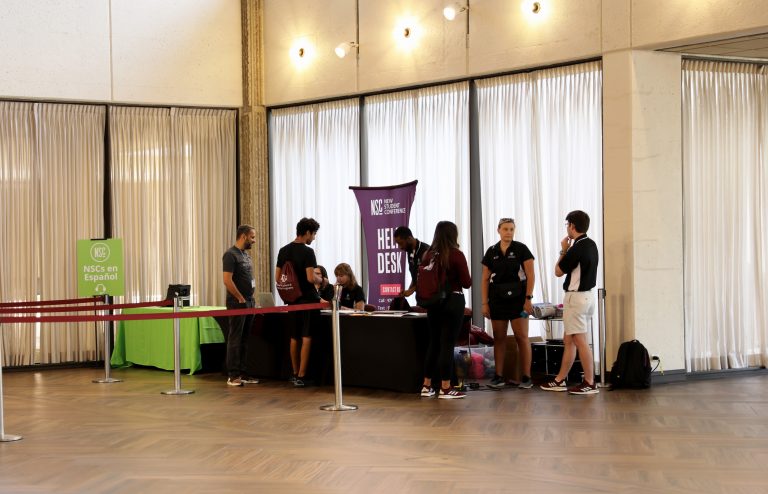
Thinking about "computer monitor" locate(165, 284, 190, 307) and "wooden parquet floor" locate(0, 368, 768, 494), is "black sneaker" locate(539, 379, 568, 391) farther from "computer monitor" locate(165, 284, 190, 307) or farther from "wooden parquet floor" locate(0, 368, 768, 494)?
"computer monitor" locate(165, 284, 190, 307)

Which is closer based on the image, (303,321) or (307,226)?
(307,226)

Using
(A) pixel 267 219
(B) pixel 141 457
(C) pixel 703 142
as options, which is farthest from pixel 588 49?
(B) pixel 141 457

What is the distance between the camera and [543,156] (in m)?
10.0

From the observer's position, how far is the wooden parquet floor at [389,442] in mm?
5328

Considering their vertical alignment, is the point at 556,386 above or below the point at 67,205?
below

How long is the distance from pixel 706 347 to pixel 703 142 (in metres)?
1.92

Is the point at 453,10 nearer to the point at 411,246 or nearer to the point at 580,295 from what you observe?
the point at 411,246

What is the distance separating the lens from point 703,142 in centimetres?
966

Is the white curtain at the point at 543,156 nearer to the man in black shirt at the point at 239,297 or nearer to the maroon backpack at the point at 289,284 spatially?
the maroon backpack at the point at 289,284

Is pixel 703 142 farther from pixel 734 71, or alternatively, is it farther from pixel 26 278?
pixel 26 278

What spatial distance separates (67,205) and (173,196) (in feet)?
3.98

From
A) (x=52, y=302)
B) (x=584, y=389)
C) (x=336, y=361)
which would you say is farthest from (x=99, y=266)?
(x=584, y=389)

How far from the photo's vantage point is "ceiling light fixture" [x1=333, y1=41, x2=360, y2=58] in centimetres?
1141

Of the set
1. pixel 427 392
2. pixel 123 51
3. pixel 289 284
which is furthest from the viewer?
pixel 123 51
